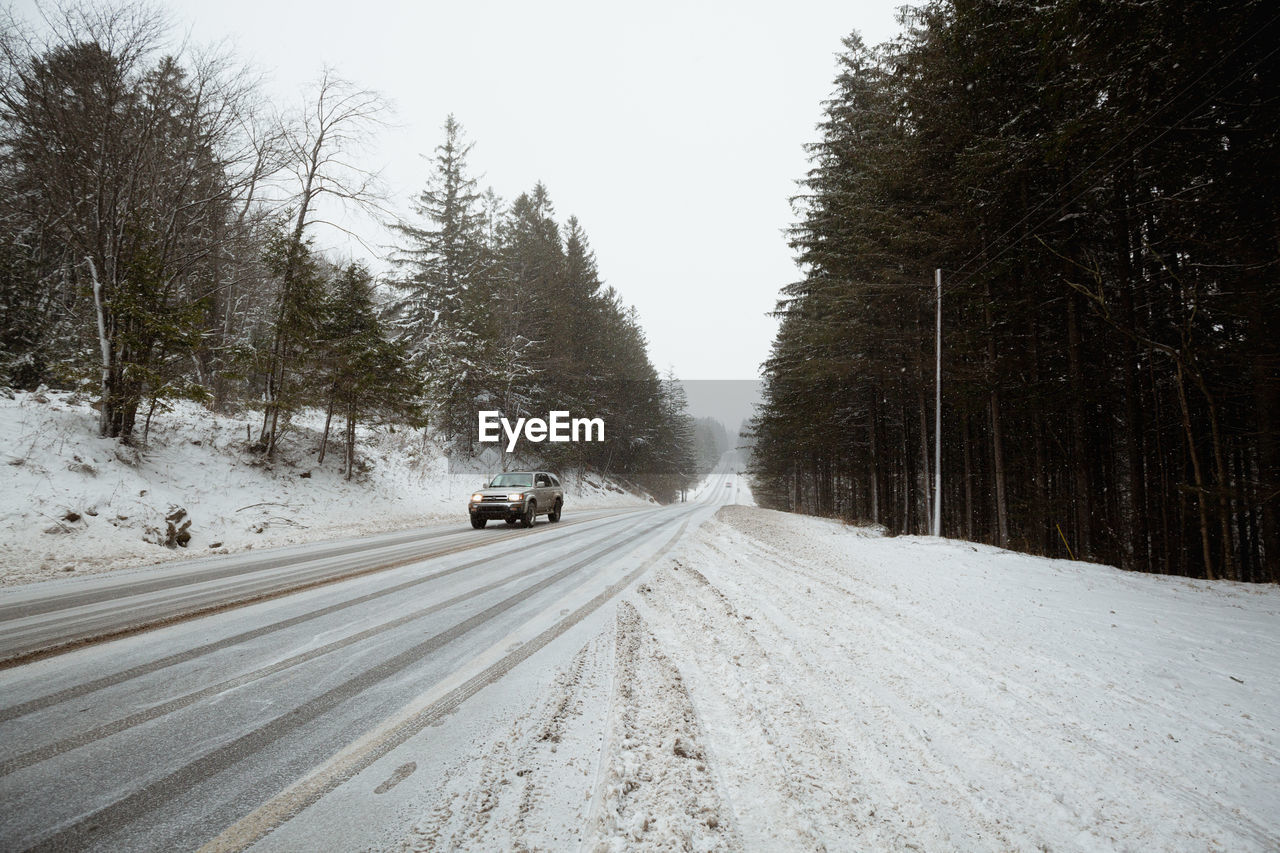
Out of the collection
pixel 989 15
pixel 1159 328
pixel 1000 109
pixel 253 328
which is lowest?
pixel 1159 328

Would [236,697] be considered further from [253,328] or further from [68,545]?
[253,328]

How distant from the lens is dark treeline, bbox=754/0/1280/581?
7.51 metres

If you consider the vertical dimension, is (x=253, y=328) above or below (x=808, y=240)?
below

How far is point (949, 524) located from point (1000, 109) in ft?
57.4

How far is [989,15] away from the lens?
32.2ft

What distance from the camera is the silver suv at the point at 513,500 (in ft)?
43.6

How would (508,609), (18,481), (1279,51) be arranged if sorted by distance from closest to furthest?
(508,609), (1279,51), (18,481)

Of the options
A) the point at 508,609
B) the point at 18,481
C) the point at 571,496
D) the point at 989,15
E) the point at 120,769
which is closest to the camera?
the point at 120,769

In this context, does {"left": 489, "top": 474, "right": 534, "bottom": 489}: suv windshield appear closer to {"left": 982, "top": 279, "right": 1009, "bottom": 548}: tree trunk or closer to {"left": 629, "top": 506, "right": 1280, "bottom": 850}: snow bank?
{"left": 629, "top": 506, "right": 1280, "bottom": 850}: snow bank

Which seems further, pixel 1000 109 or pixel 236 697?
pixel 1000 109

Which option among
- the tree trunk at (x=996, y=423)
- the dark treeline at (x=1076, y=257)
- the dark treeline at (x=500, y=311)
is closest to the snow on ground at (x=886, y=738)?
the dark treeline at (x=1076, y=257)

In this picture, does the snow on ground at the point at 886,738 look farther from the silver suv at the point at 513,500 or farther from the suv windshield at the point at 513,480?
the suv windshield at the point at 513,480

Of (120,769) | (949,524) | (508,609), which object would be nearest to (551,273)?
(949,524)

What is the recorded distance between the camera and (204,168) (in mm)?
11625
